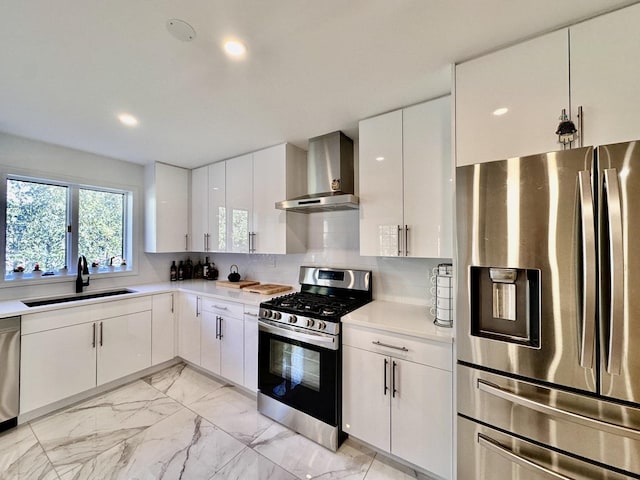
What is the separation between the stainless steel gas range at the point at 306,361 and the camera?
1.85 metres

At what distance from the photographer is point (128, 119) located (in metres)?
2.13

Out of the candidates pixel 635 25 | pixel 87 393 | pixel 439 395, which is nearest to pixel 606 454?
pixel 439 395

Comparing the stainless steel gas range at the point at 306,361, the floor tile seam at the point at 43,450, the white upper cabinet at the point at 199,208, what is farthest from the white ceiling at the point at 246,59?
the floor tile seam at the point at 43,450

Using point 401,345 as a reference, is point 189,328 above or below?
below

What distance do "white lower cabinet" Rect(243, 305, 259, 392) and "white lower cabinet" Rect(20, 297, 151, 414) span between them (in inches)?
49.4

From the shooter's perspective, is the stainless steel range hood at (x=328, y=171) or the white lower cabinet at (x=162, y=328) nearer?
the stainless steel range hood at (x=328, y=171)

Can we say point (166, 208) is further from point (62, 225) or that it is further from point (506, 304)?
point (506, 304)

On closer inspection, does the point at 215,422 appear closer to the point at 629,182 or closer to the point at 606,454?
the point at 606,454

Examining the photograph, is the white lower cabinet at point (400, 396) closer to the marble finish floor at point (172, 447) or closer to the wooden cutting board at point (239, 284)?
the marble finish floor at point (172, 447)

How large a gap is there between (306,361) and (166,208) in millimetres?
2628

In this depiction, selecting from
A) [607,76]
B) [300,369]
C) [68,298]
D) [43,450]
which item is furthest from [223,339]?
[607,76]

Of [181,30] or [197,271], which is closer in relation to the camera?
[181,30]

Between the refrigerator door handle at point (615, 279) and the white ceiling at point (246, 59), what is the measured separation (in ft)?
2.79

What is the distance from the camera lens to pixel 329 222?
2711 mm
